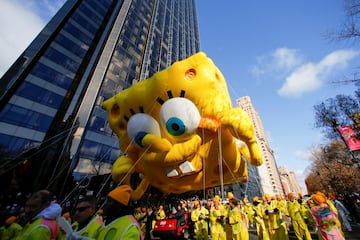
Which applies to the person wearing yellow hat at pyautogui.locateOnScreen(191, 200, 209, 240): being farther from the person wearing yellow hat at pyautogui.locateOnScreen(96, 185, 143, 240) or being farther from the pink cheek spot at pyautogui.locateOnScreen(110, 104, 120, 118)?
the person wearing yellow hat at pyautogui.locateOnScreen(96, 185, 143, 240)

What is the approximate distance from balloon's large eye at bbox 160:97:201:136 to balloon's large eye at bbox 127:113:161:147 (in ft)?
1.17

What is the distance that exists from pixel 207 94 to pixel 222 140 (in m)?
0.99

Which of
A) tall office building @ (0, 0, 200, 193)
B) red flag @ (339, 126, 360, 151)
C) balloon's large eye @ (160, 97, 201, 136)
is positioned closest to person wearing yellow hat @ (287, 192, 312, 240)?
red flag @ (339, 126, 360, 151)

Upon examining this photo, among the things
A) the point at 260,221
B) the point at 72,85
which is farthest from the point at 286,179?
the point at 72,85

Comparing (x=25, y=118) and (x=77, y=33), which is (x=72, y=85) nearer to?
(x=25, y=118)

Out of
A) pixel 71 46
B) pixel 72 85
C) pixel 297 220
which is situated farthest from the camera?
pixel 71 46

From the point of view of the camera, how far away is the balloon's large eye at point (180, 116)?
321 centimetres

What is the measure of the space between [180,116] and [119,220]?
76.0 inches

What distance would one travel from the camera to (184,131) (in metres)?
3.26

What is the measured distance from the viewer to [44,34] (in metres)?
19.3

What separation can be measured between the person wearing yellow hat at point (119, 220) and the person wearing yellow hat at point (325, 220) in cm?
481

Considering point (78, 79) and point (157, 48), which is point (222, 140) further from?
point (157, 48)

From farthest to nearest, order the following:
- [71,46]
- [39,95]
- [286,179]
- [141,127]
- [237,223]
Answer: [286,179], [71,46], [39,95], [237,223], [141,127]

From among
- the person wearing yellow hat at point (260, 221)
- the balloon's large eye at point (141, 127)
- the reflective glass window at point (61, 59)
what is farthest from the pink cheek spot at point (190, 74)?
the reflective glass window at point (61, 59)
